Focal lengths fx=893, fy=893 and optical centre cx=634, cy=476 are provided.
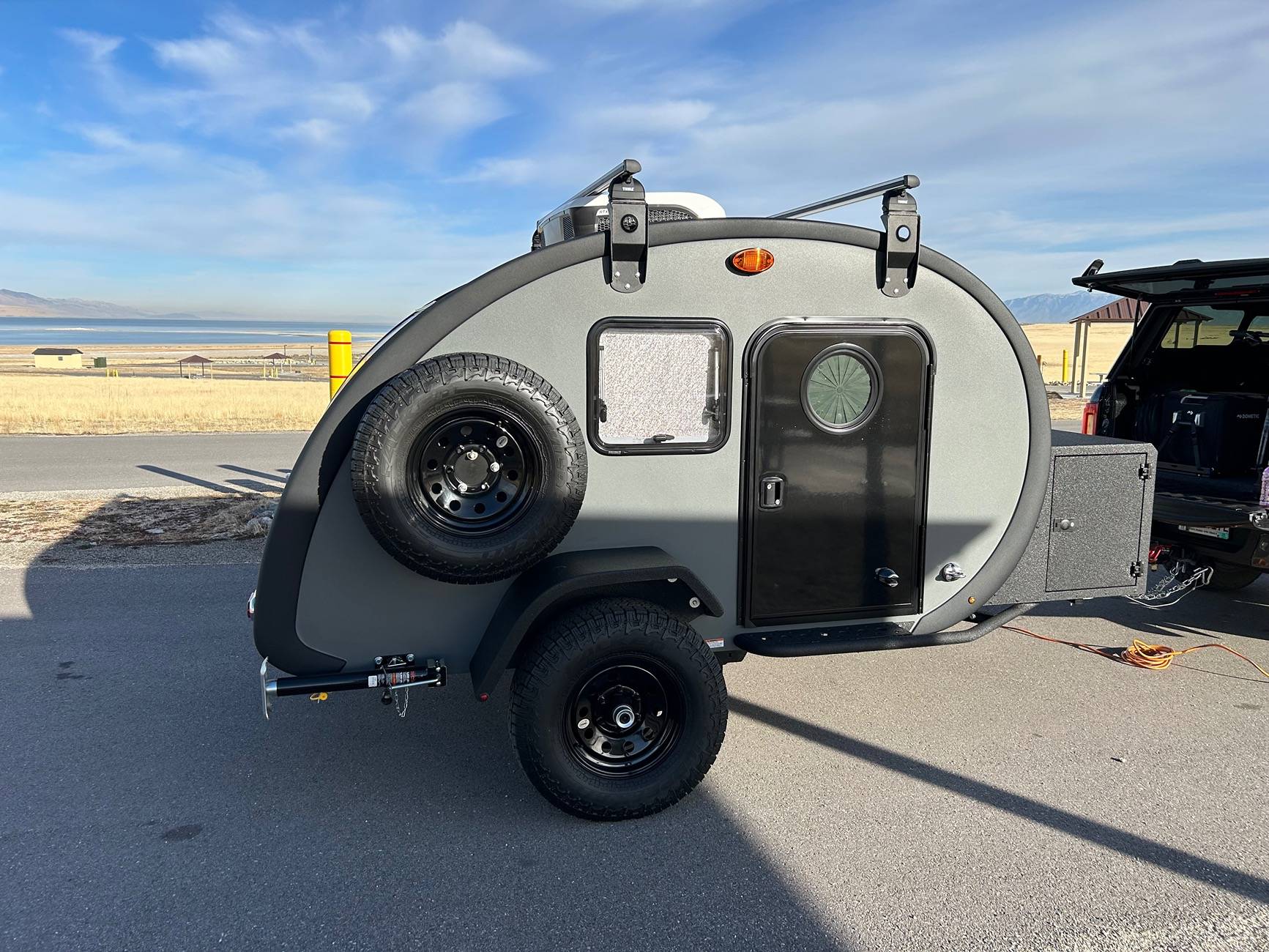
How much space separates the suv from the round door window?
8.97 ft

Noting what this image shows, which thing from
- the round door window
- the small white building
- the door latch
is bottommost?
the door latch

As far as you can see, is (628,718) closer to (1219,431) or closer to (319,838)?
(319,838)

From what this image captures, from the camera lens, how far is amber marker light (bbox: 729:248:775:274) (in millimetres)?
3711

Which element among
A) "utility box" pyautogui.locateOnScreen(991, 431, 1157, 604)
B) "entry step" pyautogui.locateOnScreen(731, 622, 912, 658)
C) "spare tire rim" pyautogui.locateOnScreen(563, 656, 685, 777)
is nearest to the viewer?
"spare tire rim" pyautogui.locateOnScreen(563, 656, 685, 777)

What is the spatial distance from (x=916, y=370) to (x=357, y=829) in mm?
3018

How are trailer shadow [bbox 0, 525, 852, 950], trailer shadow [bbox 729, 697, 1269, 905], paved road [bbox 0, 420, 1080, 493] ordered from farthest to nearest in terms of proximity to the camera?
paved road [bbox 0, 420, 1080, 493] → trailer shadow [bbox 729, 697, 1269, 905] → trailer shadow [bbox 0, 525, 852, 950]

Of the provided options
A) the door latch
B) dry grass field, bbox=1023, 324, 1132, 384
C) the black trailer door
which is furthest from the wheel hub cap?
dry grass field, bbox=1023, 324, 1132, 384

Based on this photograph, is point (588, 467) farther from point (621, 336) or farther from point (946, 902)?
point (946, 902)

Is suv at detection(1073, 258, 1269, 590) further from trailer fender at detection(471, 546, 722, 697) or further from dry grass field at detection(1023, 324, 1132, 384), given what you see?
dry grass field at detection(1023, 324, 1132, 384)

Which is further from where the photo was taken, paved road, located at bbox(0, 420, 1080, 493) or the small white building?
the small white building

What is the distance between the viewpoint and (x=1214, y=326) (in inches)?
247

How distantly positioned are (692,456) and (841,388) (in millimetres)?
732

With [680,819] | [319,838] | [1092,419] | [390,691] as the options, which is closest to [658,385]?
[390,691]

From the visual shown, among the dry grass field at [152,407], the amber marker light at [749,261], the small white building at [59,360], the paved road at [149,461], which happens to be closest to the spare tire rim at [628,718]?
the amber marker light at [749,261]
